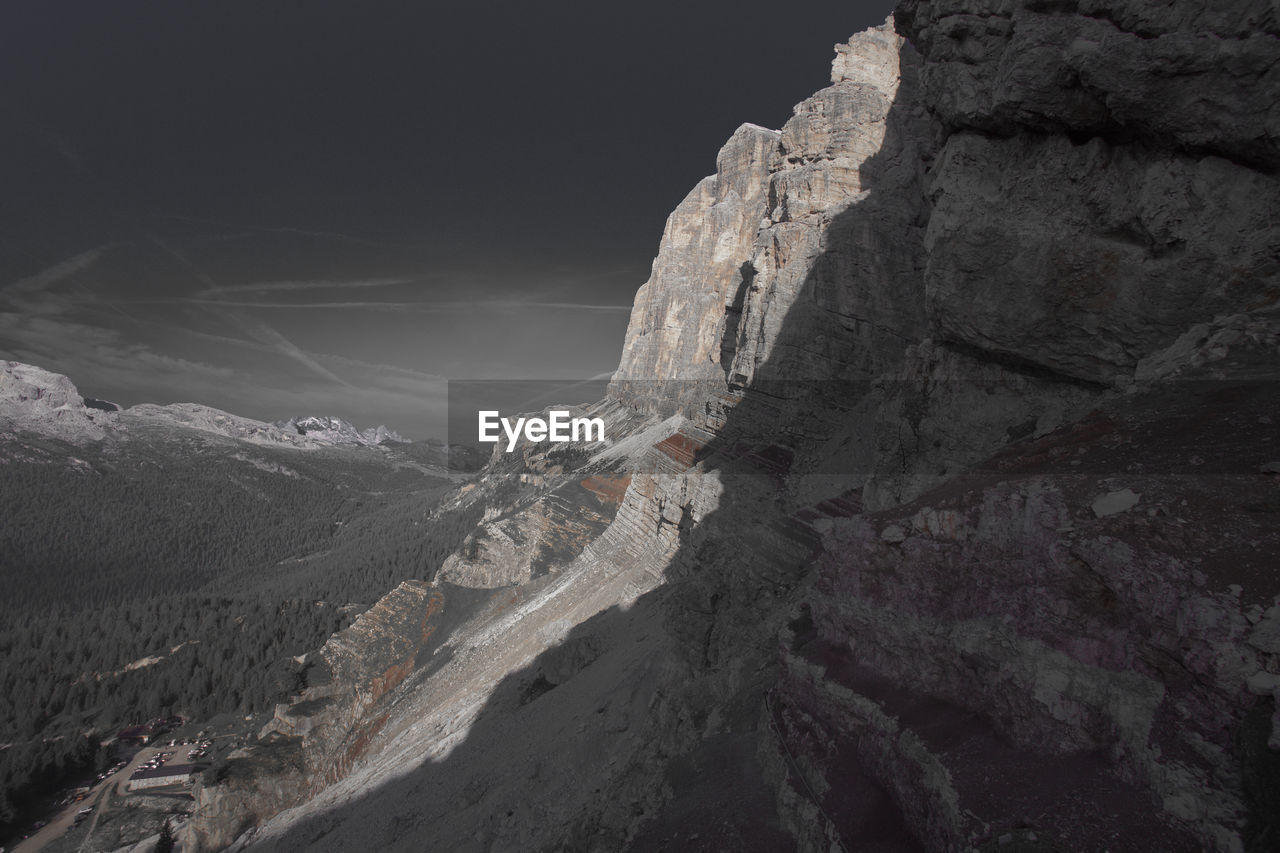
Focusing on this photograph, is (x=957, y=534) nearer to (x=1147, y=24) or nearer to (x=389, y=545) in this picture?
(x=1147, y=24)

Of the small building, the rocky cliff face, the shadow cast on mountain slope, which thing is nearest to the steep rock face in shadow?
the rocky cliff face

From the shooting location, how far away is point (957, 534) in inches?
297

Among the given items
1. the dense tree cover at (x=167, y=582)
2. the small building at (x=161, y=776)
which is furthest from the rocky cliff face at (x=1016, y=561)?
the dense tree cover at (x=167, y=582)

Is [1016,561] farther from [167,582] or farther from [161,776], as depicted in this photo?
[167,582]

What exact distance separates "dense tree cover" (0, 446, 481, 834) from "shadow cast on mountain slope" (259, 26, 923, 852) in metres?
19.2

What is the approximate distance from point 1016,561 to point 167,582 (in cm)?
14792

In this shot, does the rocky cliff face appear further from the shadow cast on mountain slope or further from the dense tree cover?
the dense tree cover

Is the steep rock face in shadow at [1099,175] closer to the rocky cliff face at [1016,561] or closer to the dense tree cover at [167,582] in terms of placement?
the rocky cliff face at [1016,561]

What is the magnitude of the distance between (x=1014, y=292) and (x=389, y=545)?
10791 centimetres

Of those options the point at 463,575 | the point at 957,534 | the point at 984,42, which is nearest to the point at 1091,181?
the point at 984,42

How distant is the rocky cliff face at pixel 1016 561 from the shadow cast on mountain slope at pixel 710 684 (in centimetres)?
11

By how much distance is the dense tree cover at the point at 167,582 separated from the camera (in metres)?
54.0

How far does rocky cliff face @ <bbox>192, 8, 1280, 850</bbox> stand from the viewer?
17.1ft

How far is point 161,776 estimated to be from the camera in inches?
1639
